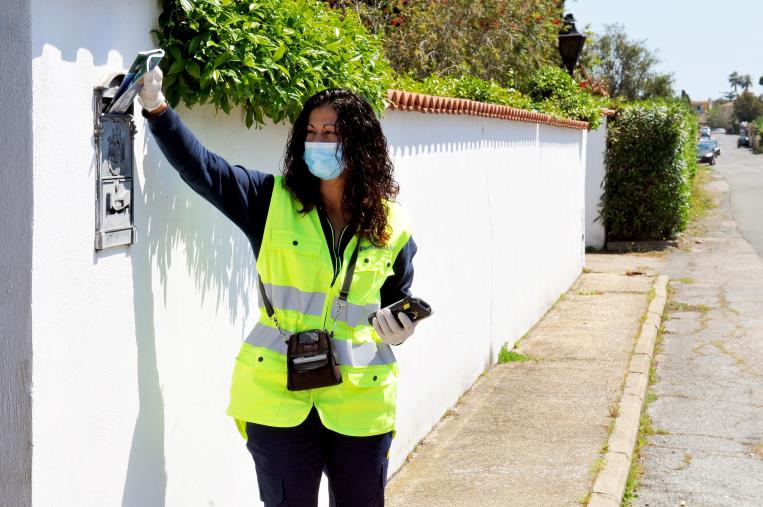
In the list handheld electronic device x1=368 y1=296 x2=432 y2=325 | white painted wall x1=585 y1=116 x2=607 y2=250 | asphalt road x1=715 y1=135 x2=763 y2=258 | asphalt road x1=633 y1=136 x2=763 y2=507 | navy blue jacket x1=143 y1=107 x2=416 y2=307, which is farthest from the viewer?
asphalt road x1=715 y1=135 x2=763 y2=258

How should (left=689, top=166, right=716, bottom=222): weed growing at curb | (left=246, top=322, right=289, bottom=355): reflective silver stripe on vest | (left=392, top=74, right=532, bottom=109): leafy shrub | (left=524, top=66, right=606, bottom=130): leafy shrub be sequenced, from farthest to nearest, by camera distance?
1. (left=689, top=166, right=716, bottom=222): weed growing at curb
2. (left=524, top=66, right=606, bottom=130): leafy shrub
3. (left=392, top=74, right=532, bottom=109): leafy shrub
4. (left=246, top=322, right=289, bottom=355): reflective silver stripe on vest

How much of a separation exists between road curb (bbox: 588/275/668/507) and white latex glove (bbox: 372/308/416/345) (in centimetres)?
255

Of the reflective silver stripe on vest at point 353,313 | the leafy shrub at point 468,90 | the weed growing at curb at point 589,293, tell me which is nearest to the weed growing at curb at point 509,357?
the leafy shrub at point 468,90

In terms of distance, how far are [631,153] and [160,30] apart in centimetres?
1540

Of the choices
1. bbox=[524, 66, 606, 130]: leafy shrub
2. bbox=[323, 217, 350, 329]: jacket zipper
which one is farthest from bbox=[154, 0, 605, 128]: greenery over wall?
bbox=[524, 66, 606, 130]: leafy shrub

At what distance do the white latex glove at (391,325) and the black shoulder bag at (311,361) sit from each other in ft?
0.52

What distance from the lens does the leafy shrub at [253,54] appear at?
3.08m

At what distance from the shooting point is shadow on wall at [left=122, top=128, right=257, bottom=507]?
3.03 meters

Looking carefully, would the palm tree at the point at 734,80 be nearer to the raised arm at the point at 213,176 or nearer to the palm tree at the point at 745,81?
the palm tree at the point at 745,81

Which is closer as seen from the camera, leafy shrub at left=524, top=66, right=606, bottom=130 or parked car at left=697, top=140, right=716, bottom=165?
leafy shrub at left=524, top=66, right=606, bottom=130

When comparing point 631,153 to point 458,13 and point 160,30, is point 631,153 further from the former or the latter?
point 160,30

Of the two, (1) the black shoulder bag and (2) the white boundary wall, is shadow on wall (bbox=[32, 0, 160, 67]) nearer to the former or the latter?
(2) the white boundary wall

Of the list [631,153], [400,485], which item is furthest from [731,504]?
[631,153]

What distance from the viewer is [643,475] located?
598cm
